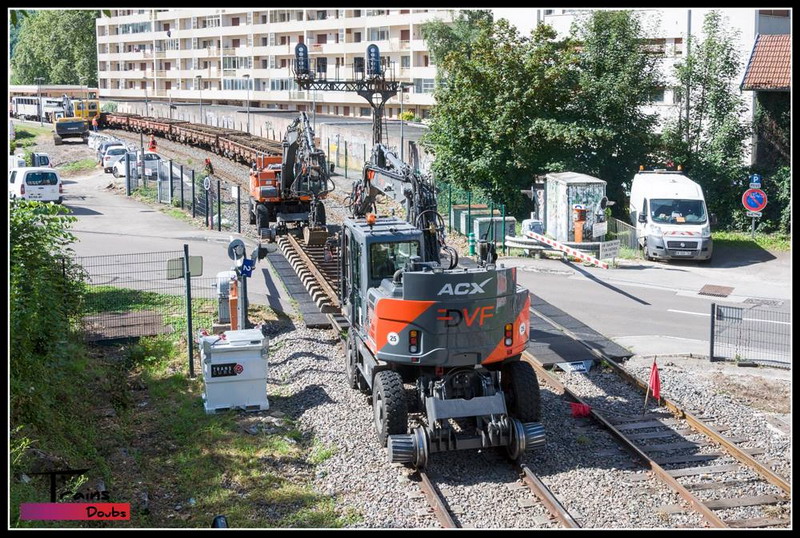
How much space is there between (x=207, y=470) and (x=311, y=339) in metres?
5.90

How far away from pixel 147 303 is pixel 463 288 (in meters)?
10.7

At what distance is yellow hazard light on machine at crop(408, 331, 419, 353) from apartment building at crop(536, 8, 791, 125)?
2379 centimetres

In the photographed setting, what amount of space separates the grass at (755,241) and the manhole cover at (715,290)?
18.2 ft

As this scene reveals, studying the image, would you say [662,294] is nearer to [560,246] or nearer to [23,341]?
[560,246]

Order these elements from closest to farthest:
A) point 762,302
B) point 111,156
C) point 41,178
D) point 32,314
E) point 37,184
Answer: point 32,314 < point 762,302 < point 37,184 < point 41,178 < point 111,156

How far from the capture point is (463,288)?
12.2m

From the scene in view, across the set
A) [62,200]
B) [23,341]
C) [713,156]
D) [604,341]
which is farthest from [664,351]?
[62,200]

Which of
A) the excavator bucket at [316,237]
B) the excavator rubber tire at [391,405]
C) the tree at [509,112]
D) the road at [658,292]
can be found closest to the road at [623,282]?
the road at [658,292]

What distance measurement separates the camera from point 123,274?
23469 millimetres

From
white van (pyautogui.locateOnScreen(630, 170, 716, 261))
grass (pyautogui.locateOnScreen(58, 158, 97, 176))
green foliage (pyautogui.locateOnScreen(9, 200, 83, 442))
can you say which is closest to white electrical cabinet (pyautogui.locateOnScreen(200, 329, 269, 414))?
green foliage (pyautogui.locateOnScreen(9, 200, 83, 442))

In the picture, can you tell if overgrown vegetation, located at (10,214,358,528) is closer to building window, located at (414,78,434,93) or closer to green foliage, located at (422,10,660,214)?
green foliage, located at (422,10,660,214)

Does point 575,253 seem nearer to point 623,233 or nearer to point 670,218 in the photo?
point 670,218

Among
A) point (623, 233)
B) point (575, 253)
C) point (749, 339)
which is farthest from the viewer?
point (623, 233)

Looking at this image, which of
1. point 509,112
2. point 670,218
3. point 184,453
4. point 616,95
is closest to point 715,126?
point 616,95
